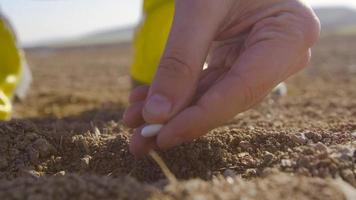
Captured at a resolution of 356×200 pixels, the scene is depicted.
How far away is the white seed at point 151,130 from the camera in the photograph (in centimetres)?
102

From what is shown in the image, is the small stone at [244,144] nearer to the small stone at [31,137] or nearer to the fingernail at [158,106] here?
the fingernail at [158,106]

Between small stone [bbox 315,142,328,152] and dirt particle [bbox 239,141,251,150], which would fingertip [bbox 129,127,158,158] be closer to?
dirt particle [bbox 239,141,251,150]

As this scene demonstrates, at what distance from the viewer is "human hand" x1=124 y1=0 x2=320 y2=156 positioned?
102 cm

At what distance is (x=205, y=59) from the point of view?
1.10m

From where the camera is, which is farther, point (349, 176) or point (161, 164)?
point (161, 164)

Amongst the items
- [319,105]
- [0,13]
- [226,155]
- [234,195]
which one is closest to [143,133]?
[226,155]

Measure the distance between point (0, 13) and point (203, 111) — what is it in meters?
2.04

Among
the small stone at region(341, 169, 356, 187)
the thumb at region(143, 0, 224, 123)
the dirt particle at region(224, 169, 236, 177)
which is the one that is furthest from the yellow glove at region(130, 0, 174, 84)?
the small stone at region(341, 169, 356, 187)

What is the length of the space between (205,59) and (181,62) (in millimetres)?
75

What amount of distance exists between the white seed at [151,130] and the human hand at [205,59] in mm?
12

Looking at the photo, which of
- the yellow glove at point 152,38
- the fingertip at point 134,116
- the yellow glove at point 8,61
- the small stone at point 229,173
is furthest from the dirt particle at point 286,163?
the yellow glove at point 8,61

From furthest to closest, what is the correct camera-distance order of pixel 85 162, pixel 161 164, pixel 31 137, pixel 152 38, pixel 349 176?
pixel 152 38 < pixel 31 137 < pixel 85 162 < pixel 161 164 < pixel 349 176

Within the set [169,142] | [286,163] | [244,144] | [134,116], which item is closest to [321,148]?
[286,163]

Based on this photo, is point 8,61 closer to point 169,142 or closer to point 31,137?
point 31,137
